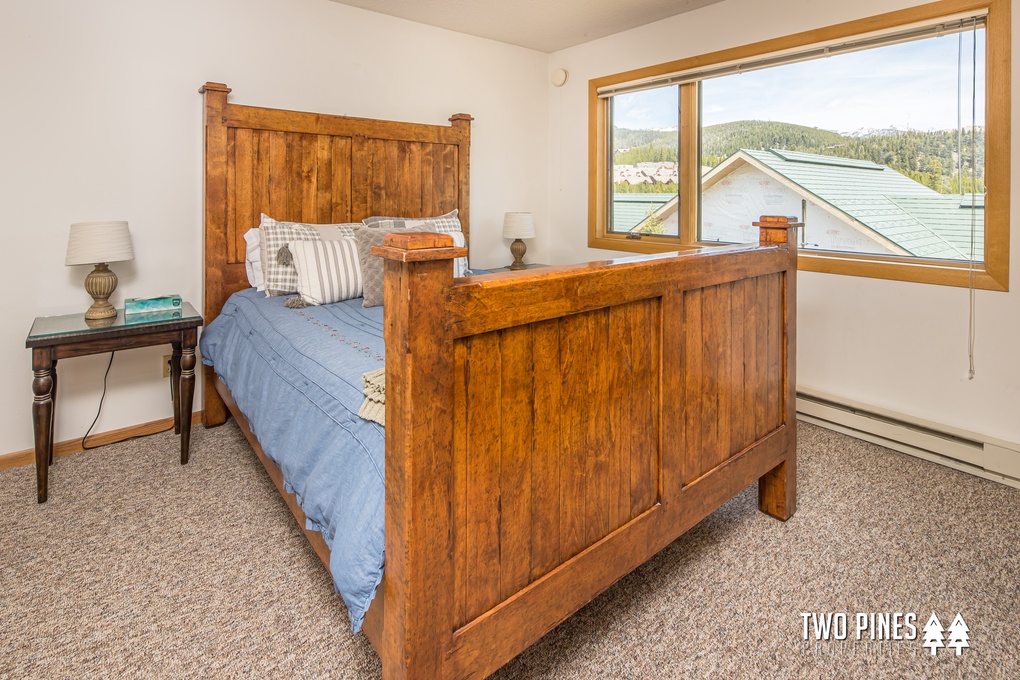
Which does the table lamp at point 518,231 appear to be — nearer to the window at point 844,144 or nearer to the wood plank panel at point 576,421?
the window at point 844,144

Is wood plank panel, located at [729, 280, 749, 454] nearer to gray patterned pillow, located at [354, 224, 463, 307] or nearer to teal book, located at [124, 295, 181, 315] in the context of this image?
gray patterned pillow, located at [354, 224, 463, 307]

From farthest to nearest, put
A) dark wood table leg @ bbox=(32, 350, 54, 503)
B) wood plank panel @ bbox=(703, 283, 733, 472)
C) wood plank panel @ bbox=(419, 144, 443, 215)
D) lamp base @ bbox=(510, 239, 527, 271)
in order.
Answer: lamp base @ bbox=(510, 239, 527, 271) → wood plank panel @ bbox=(419, 144, 443, 215) → dark wood table leg @ bbox=(32, 350, 54, 503) → wood plank panel @ bbox=(703, 283, 733, 472)

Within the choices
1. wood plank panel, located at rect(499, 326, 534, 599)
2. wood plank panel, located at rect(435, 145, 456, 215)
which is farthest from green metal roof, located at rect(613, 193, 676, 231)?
wood plank panel, located at rect(499, 326, 534, 599)

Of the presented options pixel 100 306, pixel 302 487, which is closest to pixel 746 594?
pixel 302 487

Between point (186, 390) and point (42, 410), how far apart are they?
0.50 metres

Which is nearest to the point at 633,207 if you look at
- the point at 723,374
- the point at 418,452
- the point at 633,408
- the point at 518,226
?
the point at 518,226

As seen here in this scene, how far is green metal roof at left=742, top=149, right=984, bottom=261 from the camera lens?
8.36ft

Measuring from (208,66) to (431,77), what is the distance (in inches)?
53.0

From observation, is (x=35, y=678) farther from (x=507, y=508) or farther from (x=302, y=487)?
(x=507, y=508)

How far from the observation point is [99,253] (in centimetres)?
242

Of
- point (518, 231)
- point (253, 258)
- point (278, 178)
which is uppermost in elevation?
point (278, 178)

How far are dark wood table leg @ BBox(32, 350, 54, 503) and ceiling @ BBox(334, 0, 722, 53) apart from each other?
7.84 feet

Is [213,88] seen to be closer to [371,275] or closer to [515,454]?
[371,275]

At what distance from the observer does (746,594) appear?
5.68 ft
